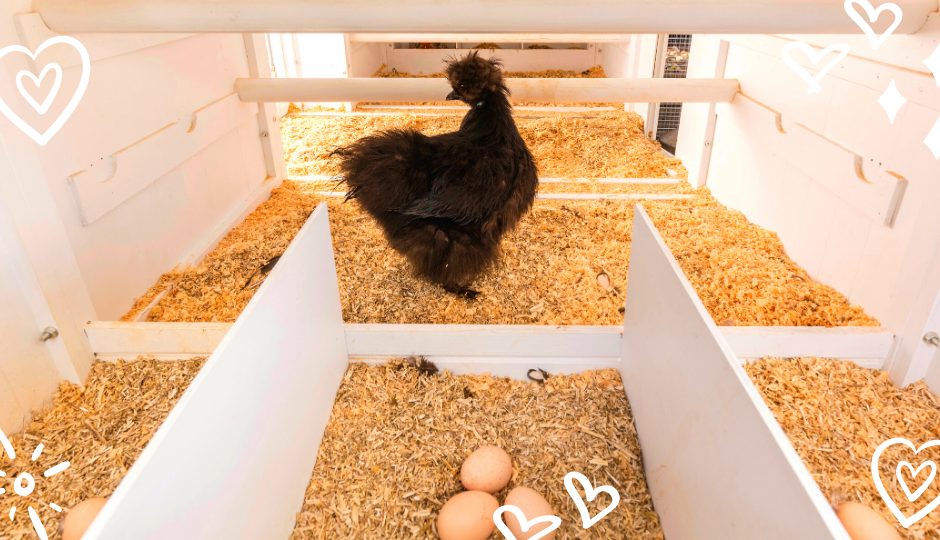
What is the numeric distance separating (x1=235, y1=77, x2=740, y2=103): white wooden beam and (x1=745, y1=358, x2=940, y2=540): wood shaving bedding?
1.38m

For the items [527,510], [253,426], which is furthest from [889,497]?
[253,426]

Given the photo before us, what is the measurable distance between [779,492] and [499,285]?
4.32 ft

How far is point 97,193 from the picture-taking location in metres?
1.67

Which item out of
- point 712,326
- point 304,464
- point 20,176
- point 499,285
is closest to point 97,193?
point 20,176

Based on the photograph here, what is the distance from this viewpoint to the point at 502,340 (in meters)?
1.56

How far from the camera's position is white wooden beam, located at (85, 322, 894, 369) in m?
1.49

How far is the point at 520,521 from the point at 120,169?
1.59m

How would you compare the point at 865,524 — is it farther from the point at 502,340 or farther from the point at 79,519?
the point at 79,519

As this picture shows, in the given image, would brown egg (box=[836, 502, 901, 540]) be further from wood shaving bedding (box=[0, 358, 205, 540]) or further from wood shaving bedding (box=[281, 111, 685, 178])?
wood shaving bedding (box=[281, 111, 685, 178])

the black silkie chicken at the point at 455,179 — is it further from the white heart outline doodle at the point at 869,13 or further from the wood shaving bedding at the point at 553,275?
the white heart outline doodle at the point at 869,13

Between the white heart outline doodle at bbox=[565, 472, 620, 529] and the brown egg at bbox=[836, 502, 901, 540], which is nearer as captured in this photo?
the brown egg at bbox=[836, 502, 901, 540]

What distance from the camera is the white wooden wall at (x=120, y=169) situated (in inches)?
55.5

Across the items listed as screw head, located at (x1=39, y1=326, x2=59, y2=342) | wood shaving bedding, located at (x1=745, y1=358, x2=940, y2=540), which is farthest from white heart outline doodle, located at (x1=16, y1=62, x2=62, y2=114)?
wood shaving bedding, located at (x1=745, y1=358, x2=940, y2=540)

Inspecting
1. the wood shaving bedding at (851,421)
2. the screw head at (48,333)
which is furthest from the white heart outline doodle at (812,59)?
the screw head at (48,333)
